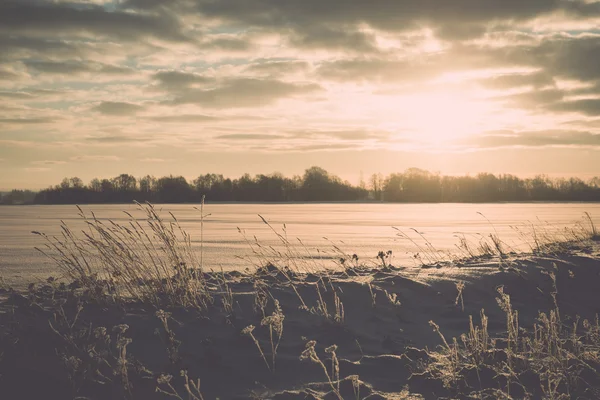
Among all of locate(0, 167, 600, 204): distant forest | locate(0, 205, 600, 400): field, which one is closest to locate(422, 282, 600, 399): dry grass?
locate(0, 205, 600, 400): field

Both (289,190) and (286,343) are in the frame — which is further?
(289,190)

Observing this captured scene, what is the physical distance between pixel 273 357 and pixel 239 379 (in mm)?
392

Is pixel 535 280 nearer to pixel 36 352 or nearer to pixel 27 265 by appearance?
pixel 36 352

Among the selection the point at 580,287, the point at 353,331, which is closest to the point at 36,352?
the point at 353,331

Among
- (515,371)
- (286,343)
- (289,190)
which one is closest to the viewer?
(515,371)

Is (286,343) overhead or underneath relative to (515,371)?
overhead

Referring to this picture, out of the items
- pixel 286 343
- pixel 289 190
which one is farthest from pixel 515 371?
pixel 289 190

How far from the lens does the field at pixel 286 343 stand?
452cm

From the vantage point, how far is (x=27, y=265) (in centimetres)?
1159

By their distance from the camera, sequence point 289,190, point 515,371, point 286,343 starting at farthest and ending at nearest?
1. point 289,190
2. point 286,343
3. point 515,371

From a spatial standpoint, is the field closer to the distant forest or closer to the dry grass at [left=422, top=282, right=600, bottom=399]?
the dry grass at [left=422, top=282, right=600, bottom=399]

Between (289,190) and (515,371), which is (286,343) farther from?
(289,190)

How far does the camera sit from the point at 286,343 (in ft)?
17.9

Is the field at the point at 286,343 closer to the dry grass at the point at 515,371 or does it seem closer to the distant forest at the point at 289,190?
the dry grass at the point at 515,371
